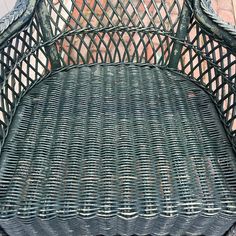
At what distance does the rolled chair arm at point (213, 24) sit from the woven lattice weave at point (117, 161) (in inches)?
7.8

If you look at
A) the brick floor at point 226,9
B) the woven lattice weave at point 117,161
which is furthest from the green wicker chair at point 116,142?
the brick floor at point 226,9

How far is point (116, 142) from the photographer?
3.30 feet

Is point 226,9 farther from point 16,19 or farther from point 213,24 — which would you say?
point 16,19

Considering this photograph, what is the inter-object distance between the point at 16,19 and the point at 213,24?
1.85 ft

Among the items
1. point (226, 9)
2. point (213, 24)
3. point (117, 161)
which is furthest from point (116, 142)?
point (226, 9)

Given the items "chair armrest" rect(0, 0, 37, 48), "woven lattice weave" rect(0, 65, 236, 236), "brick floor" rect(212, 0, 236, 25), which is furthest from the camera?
"brick floor" rect(212, 0, 236, 25)

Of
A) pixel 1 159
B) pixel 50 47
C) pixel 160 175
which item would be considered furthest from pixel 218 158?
pixel 50 47

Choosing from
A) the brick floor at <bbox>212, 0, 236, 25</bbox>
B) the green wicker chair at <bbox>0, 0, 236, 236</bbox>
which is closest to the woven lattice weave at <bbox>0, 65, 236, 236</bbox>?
the green wicker chair at <bbox>0, 0, 236, 236</bbox>

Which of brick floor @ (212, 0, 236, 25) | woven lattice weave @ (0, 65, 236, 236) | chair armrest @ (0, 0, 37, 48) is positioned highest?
chair armrest @ (0, 0, 37, 48)

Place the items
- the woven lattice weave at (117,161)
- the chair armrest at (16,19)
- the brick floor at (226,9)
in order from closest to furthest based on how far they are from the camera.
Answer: the woven lattice weave at (117,161), the chair armrest at (16,19), the brick floor at (226,9)

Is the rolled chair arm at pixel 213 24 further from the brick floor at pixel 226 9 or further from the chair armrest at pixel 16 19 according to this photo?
the brick floor at pixel 226 9

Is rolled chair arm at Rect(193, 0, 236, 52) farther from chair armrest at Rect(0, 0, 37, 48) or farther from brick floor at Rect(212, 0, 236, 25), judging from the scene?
brick floor at Rect(212, 0, 236, 25)

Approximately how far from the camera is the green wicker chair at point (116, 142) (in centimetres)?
86

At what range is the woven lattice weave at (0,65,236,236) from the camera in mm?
852
